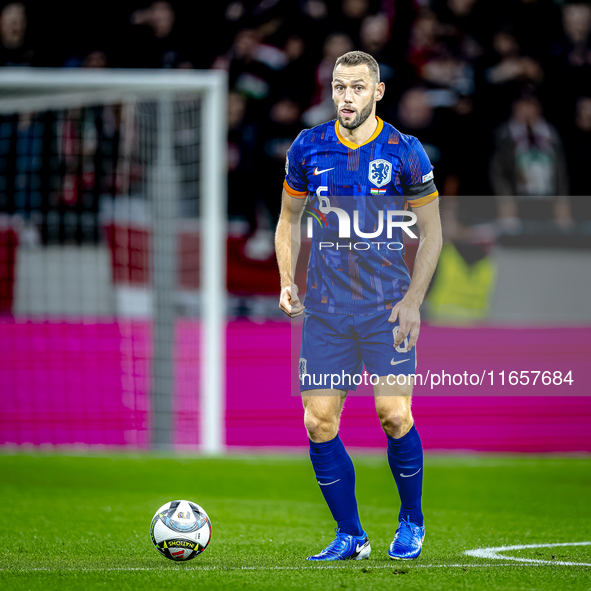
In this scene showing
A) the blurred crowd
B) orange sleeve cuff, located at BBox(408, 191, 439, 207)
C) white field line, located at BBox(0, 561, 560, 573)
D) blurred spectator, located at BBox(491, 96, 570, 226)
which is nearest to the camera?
white field line, located at BBox(0, 561, 560, 573)

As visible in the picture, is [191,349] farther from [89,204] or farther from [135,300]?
[89,204]

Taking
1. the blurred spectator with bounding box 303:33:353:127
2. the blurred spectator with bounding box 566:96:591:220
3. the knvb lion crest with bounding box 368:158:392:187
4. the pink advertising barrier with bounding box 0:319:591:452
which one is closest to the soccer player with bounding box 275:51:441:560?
the knvb lion crest with bounding box 368:158:392:187

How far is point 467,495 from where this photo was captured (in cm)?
650

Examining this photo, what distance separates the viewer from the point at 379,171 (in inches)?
153

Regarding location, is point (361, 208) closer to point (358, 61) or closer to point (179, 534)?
point (358, 61)

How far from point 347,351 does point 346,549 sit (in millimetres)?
810

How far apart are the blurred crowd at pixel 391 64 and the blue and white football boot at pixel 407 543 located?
5.22m

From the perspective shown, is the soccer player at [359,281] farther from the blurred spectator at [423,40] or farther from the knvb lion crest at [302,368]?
the blurred spectator at [423,40]

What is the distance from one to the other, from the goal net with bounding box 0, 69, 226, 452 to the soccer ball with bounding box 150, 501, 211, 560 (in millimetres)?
4167

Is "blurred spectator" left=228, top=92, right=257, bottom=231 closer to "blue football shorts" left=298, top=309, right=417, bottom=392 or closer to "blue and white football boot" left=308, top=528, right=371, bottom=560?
"blue football shorts" left=298, top=309, right=417, bottom=392

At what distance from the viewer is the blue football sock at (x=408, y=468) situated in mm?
3953

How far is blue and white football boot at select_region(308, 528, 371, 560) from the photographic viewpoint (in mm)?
3930

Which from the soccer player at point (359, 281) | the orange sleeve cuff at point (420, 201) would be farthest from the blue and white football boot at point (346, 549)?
the orange sleeve cuff at point (420, 201)

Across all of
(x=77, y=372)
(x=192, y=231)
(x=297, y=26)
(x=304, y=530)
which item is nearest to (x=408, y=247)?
(x=304, y=530)
